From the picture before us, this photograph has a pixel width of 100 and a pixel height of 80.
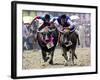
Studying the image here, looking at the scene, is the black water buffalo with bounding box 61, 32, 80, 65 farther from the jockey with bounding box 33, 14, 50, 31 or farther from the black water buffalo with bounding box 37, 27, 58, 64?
the jockey with bounding box 33, 14, 50, 31

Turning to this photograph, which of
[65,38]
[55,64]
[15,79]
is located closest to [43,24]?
[65,38]

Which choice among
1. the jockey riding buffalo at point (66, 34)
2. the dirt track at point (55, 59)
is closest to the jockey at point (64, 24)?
the jockey riding buffalo at point (66, 34)

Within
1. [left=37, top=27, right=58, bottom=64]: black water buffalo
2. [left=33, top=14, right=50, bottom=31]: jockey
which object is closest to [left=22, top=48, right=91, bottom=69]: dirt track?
[left=37, top=27, right=58, bottom=64]: black water buffalo

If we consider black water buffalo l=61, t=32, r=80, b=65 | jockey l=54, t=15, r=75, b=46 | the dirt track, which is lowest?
the dirt track

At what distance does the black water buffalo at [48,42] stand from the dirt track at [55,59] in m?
0.04

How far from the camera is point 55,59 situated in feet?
6.20

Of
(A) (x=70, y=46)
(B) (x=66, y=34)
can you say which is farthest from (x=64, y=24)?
(A) (x=70, y=46)

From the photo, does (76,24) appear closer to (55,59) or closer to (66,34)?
(66,34)

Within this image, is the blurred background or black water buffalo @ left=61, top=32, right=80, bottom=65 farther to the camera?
black water buffalo @ left=61, top=32, right=80, bottom=65

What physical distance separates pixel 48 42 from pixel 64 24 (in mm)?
219

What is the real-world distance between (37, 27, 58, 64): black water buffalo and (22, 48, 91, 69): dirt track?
38 millimetres

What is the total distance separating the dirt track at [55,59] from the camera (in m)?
1.79

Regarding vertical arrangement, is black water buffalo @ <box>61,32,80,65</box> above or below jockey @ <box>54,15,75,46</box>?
below

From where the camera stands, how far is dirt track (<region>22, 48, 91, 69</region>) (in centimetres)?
179
